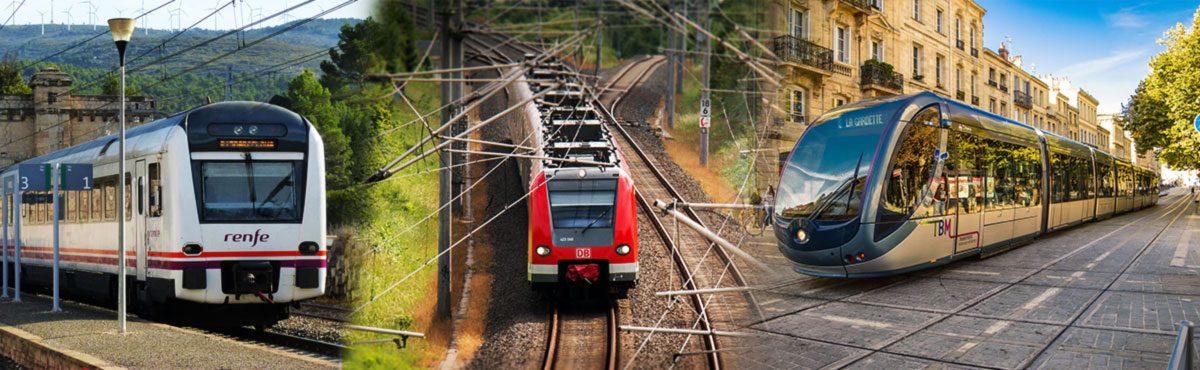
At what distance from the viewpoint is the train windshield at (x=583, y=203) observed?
5410mm

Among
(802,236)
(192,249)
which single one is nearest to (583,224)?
(802,236)

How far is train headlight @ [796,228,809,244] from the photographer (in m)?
9.84

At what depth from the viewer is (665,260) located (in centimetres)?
555

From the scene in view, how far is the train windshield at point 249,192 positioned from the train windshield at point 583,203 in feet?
20.0

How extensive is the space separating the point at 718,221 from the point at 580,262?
63.5 inches

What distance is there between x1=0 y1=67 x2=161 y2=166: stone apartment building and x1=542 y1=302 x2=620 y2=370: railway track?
274ft

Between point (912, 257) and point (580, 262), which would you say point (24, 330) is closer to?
point (580, 262)

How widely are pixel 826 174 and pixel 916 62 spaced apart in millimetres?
3997

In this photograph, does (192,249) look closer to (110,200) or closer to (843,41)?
(110,200)

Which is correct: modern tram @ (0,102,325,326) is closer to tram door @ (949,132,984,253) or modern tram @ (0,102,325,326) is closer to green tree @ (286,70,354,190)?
green tree @ (286,70,354,190)

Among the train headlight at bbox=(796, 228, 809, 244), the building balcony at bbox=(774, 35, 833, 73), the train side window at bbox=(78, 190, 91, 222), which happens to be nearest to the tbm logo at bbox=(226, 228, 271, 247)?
the train side window at bbox=(78, 190, 91, 222)

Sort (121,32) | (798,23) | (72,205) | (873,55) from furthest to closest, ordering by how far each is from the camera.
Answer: (72,205) < (121,32) < (873,55) < (798,23)

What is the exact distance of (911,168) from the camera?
10.5 meters

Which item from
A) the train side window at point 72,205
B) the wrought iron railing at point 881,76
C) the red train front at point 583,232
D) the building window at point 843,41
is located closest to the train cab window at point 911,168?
the wrought iron railing at point 881,76
